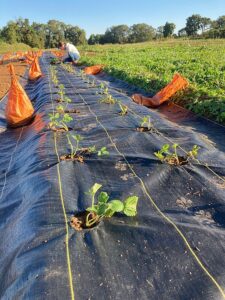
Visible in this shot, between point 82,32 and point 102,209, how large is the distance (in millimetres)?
76750

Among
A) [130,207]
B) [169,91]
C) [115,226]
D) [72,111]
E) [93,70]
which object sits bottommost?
[93,70]

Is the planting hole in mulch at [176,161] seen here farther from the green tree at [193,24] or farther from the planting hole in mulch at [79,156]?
the green tree at [193,24]

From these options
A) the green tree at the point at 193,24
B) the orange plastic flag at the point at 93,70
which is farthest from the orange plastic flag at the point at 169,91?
the green tree at the point at 193,24

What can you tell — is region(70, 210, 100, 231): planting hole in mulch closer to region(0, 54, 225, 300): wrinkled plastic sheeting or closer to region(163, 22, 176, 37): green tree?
region(0, 54, 225, 300): wrinkled plastic sheeting

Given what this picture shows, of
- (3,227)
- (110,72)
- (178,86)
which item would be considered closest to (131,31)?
(110,72)

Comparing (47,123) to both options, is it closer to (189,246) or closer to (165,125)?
(165,125)

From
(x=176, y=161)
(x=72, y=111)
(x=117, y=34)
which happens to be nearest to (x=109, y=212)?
(x=176, y=161)

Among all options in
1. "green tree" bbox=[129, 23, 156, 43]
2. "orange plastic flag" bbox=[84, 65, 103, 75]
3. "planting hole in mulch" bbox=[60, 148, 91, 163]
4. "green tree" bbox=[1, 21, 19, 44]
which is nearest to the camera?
"planting hole in mulch" bbox=[60, 148, 91, 163]

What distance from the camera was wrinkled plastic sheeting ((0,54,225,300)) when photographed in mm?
2172

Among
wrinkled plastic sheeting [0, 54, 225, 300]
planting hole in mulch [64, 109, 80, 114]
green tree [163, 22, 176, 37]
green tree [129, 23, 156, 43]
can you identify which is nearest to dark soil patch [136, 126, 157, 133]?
wrinkled plastic sheeting [0, 54, 225, 300]

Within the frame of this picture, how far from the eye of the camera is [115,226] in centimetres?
271

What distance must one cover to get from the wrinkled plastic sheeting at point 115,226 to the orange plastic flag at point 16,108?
5.89 feet

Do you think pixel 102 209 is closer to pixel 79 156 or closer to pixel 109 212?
pixel 109 212

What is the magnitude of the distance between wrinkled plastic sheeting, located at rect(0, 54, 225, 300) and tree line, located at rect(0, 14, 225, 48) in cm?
5572
